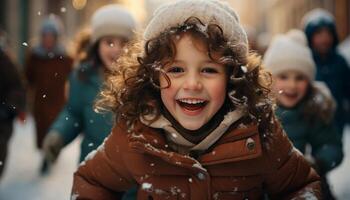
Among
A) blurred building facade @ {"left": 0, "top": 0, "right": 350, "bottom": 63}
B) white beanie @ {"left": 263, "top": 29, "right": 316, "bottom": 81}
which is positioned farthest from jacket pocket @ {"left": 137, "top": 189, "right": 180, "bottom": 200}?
blurred building facade @ {"left": 0, "top": 0, "right": 350, "bottom": 63}

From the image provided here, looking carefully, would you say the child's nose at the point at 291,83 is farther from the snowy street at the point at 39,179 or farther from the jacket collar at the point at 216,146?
the snowy street at the point at 39,179

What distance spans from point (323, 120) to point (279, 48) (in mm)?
1024

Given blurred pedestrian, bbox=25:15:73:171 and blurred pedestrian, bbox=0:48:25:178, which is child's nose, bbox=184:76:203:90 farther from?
blurred pedestrian, bbox=25:15:73:171

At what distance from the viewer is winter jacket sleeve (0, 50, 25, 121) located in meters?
6.20

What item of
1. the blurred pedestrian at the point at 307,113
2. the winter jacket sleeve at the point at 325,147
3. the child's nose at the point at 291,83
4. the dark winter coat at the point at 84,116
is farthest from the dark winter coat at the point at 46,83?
the winter jacket sleeve at the point at 325,147

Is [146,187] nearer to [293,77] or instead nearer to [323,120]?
[323,120]

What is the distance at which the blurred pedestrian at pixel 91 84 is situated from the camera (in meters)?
4.65

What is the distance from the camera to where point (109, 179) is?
294cm

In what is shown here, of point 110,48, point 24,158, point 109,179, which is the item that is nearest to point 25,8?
point 24,158

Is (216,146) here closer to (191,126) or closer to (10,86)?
(191,126)

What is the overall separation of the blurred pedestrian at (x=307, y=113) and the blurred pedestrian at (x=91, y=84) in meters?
1.14

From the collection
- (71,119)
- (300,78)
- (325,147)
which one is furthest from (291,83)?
(71,119)

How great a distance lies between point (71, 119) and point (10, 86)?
5.11ft

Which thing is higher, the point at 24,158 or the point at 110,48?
the point at 110,48
